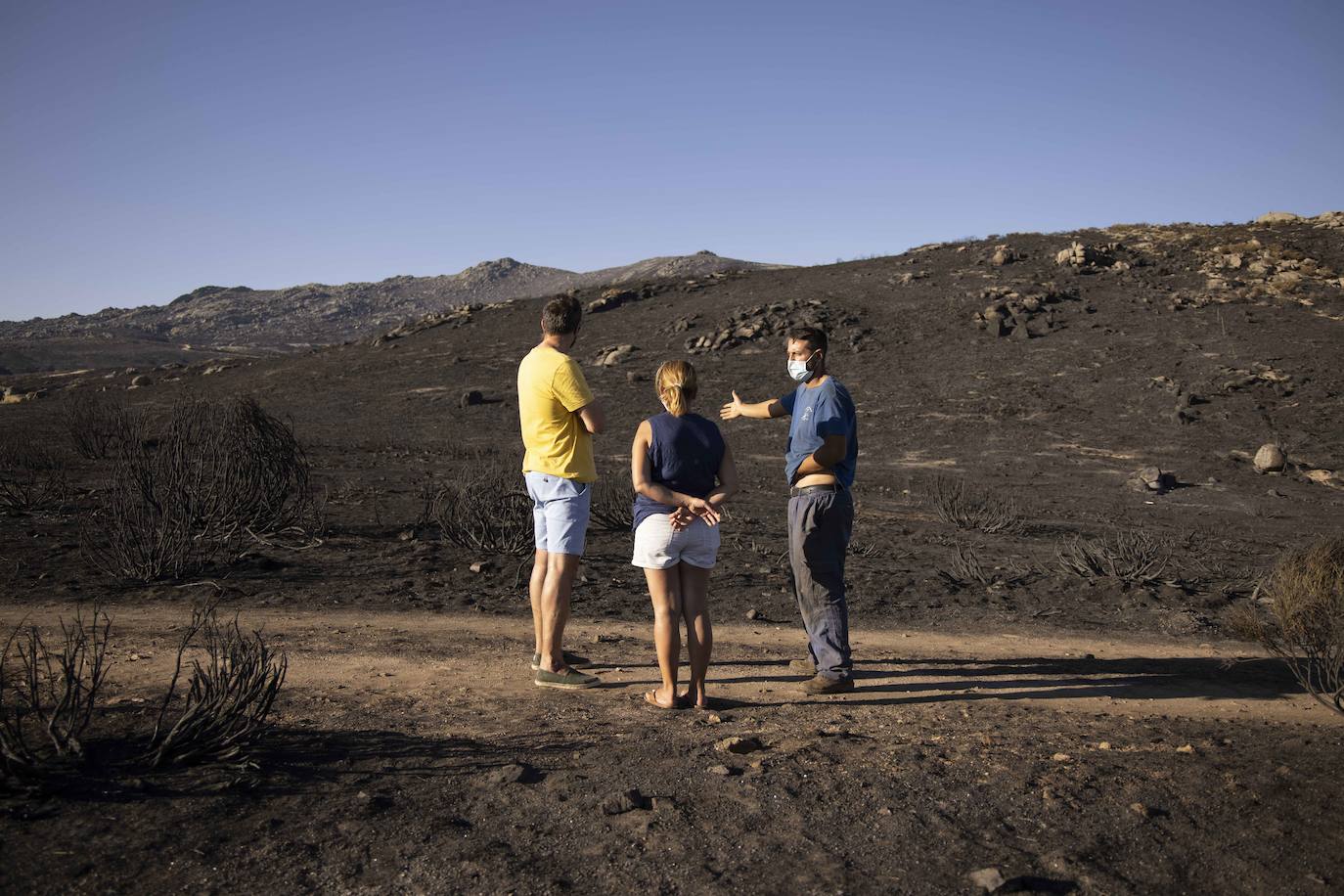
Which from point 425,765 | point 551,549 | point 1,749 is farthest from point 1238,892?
point 1,749

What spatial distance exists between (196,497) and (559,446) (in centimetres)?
528

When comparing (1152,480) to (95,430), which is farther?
(95,430)

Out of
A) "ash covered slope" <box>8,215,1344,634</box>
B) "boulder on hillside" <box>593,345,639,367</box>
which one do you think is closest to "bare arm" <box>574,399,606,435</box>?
"ash covered slope" <box>8,215,1344,634</box>

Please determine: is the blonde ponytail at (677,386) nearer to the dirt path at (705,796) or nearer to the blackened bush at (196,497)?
the dirt path at (705,796)

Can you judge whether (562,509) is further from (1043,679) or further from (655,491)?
(1043,679)

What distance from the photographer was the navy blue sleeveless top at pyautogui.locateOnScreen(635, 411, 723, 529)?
420cm

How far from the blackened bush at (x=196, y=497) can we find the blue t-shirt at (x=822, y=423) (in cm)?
534

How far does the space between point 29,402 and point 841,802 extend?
1255 inches

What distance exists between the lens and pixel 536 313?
35.1 meters

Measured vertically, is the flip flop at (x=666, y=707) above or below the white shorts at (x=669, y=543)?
below

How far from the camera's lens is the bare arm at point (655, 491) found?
4156mm

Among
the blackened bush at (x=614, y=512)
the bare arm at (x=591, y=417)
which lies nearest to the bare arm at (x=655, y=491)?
the bare arm at (x=591, y=417)

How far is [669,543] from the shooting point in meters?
4.18

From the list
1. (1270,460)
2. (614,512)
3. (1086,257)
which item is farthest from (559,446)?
(1086,257)
